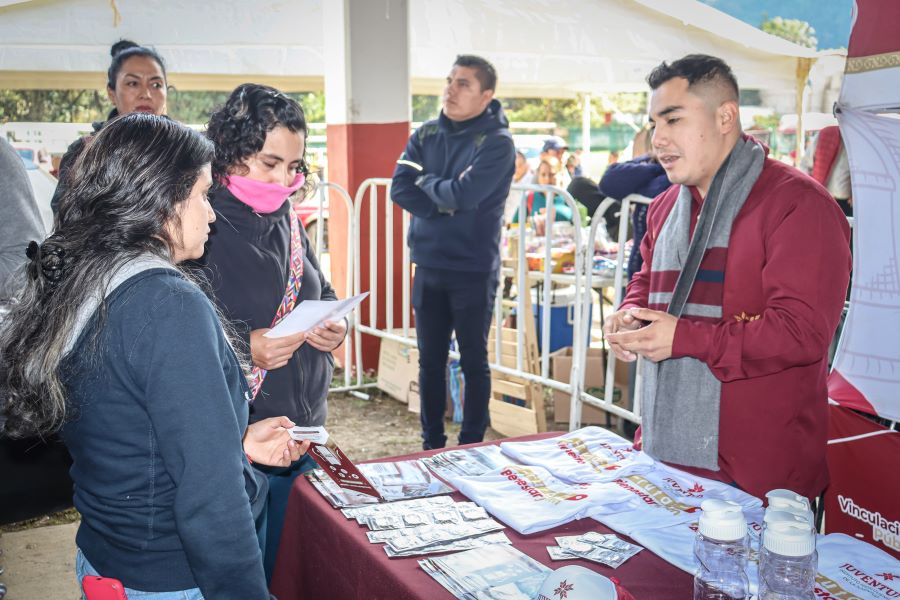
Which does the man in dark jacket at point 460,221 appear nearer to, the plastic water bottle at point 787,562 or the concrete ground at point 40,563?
the concrete ground at point 40,563

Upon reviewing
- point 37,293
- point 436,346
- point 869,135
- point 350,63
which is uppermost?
point 350,63

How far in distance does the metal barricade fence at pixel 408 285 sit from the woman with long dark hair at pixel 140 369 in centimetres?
320

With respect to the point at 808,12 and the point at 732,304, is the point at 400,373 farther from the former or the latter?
the point at 732,304

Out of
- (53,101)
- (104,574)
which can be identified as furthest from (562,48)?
(53,101)

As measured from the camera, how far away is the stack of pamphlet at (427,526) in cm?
175

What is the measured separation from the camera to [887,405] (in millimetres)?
2256

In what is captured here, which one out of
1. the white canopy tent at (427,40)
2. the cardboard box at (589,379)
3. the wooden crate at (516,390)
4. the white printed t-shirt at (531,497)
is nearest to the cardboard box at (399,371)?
the wooden crate at (516,390)

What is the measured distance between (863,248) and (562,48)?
625 centimetres

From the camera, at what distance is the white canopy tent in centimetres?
695

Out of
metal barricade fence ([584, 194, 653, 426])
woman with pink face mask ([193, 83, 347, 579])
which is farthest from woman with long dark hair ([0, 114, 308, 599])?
metal barricade fence ([584, 194, 653, 426])

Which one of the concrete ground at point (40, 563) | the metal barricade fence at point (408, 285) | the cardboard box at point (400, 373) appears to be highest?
the metal barricade fence at point (408, 285)

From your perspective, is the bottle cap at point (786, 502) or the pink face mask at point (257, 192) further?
the pink face mask at point (257, 192)

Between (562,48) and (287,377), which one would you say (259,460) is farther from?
(562,48)

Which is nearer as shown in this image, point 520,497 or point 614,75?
point 520,497
